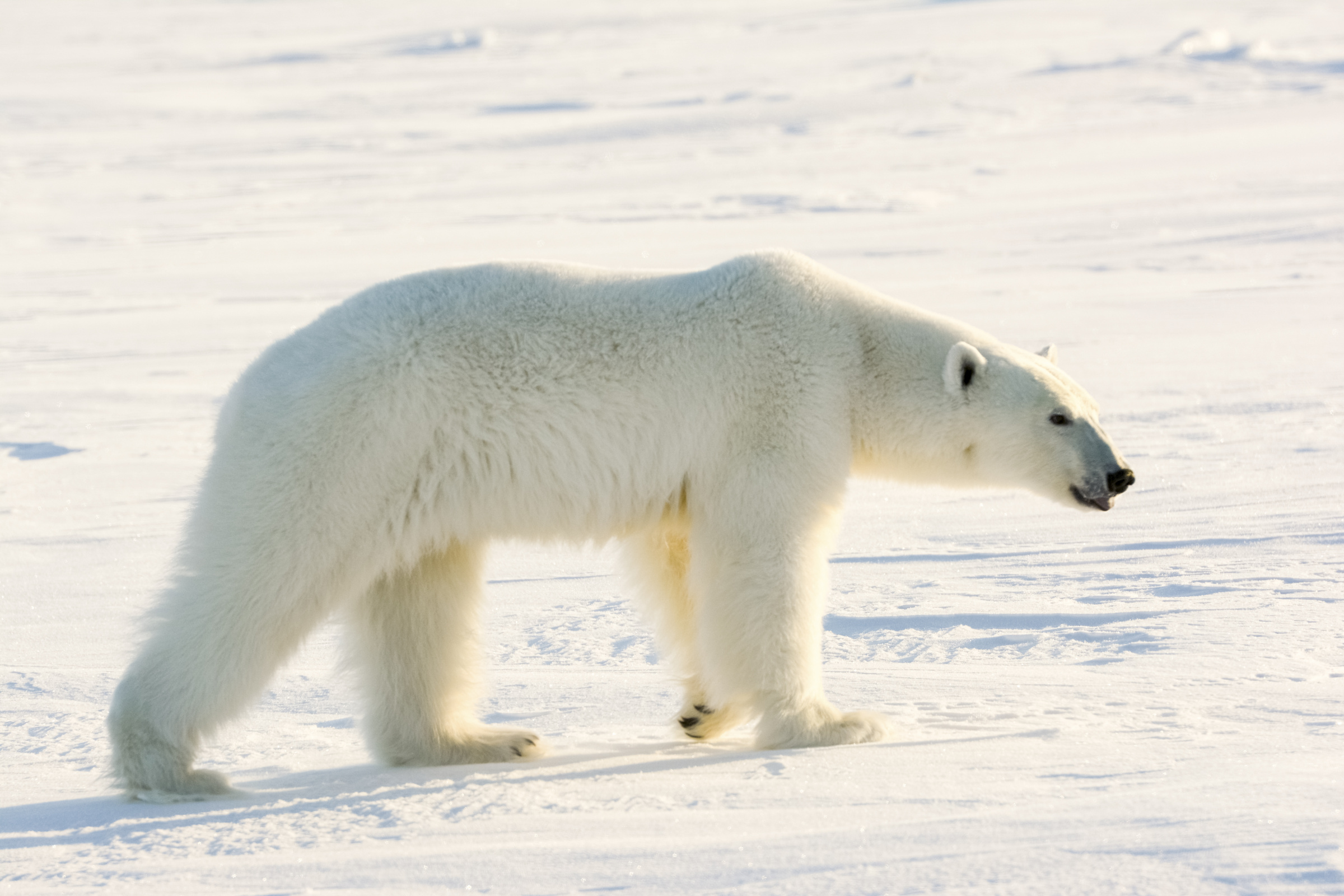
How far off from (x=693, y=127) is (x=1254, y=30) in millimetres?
9999

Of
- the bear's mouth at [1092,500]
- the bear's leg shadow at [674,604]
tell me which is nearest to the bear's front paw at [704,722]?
the bear's leg shadow at [674,604]

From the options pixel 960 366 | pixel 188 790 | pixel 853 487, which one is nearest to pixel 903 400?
pixel 960 366

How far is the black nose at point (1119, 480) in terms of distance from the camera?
4.52 m

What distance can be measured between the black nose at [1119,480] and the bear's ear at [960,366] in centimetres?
47

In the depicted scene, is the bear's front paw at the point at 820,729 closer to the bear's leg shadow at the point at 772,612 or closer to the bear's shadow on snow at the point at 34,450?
the bear's leg shadow at the point at 772,612

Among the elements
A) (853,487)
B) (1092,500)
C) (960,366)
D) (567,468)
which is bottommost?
(853,487)

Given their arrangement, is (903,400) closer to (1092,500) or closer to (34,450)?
(1092,500)

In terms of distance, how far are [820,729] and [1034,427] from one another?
107 centimetres

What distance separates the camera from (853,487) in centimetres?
778

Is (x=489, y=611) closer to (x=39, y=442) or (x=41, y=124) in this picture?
(x=39, y=442)

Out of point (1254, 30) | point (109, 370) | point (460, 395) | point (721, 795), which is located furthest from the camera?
point (1254, 30)

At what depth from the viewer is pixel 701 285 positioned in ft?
14.8

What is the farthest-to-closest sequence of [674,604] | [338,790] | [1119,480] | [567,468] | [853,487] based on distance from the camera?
[853,487], [674,604], [1119,480], [567,468], [338,790]

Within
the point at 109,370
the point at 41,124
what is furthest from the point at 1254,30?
the point at 109,370
